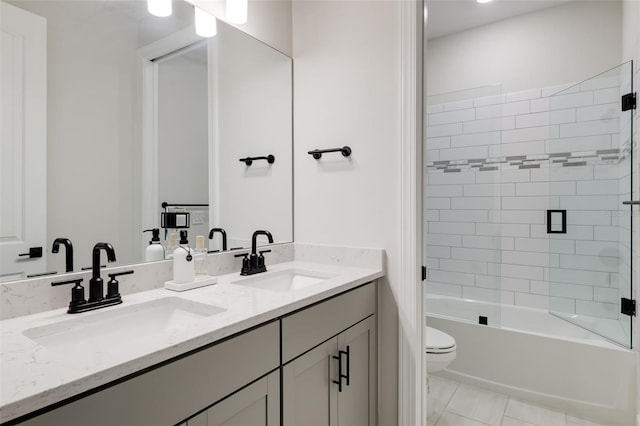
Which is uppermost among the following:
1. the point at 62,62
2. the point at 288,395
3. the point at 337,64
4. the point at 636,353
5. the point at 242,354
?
the point at 337,64

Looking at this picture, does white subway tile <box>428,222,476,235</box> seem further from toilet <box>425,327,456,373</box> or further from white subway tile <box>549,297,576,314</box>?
toilet <box>425,327,456,373</box>

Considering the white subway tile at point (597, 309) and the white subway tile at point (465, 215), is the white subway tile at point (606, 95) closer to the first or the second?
the white subway tile at point (465, 215)

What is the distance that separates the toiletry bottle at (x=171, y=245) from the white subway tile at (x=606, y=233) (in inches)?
105

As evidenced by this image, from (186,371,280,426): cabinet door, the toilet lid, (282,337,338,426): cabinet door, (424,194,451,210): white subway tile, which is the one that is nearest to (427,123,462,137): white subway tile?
(424,194,451,210): white subway tile

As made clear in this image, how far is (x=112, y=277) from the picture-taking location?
1.12 metres

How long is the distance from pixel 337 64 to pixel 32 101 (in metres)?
1.27

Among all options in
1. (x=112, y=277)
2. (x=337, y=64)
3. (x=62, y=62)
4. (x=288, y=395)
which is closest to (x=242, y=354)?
(x=288, y=395)

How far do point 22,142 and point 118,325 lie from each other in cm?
61

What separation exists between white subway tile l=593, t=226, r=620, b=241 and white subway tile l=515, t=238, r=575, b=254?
0.16m

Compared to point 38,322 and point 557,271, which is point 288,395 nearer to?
point 38,322

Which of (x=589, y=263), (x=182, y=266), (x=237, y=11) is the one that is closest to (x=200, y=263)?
(x=182, y=266)

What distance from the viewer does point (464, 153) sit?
293 centimetres

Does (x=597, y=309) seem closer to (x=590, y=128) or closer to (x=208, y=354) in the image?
(x=590, y=128)

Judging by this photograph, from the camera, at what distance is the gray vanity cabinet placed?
1.12 metres
